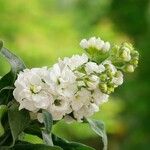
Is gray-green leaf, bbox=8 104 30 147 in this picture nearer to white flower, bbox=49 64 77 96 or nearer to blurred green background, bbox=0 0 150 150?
white flower, bbox=49 64 77 96

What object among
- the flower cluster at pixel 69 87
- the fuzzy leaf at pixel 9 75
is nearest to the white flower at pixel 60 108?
the flower cluster at pixel 69 87

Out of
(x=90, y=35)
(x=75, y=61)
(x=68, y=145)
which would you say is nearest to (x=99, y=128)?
(x=68, y=145)

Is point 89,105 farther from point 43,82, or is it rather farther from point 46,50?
point 46,50

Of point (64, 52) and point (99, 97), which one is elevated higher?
point (64, 52)

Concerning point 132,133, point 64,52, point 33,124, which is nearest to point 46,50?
point 64,52

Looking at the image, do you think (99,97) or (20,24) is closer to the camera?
(99,97)

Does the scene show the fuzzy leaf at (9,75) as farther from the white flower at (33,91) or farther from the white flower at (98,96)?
the white flower at (98,96)

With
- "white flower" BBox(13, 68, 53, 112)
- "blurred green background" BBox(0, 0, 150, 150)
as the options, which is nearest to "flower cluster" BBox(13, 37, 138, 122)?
"white flower" BBox(13, 68, 53, 112)
